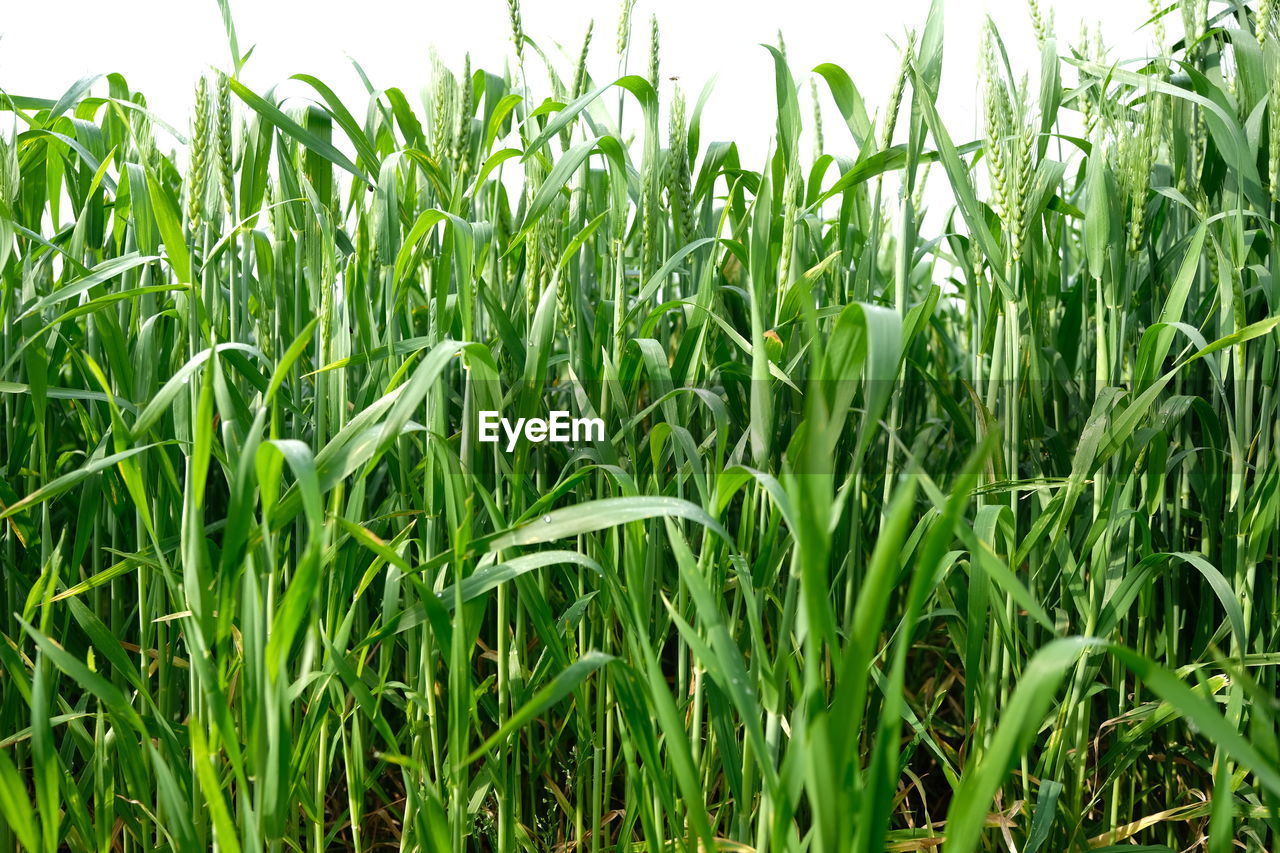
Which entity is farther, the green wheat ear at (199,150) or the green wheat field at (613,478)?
the green wheat ear at (199,150)

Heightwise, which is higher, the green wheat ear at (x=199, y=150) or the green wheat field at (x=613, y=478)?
the green wheat ear at (x=199, y=150)

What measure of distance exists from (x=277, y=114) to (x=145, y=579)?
490 mm

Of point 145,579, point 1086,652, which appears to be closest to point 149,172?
point 145,579

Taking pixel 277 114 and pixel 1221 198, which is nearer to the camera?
pixel 277 114

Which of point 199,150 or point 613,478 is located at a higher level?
point 199,150

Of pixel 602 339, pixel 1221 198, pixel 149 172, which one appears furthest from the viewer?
pixel 1221 198

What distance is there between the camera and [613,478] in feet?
2.87

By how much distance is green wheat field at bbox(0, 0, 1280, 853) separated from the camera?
65 cm

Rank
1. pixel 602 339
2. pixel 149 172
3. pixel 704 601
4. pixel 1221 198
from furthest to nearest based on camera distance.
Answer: pixel 1221 198
pixel 602 339
pixel 149 172
pixel 704 601

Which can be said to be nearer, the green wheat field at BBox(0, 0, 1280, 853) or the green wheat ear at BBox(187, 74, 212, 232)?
the green wheat field at BBox(0, 0, 1280, 853)

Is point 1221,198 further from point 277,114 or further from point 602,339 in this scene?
point 277,114

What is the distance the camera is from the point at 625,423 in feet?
2.81

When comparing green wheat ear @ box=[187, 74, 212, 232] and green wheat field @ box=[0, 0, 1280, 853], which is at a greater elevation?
green wheat ear @ box=[187, 74, 212, 232]

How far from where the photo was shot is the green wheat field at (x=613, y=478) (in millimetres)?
646
